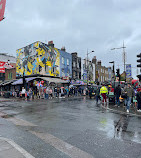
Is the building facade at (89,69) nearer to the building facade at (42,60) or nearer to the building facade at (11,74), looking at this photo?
the building facade at (42,60)

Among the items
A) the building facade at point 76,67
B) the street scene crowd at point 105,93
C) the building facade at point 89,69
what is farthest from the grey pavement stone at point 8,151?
the building facade at point 89,69

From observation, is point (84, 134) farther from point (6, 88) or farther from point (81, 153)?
point (6, 88)

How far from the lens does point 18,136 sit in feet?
15.2

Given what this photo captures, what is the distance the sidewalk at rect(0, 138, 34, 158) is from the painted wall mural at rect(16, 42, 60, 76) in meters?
25.8

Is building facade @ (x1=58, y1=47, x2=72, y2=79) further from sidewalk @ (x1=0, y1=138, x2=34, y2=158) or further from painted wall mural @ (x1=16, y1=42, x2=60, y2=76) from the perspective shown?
sidewalk @ (x1=0, y1=138, x2=34, y2=158)

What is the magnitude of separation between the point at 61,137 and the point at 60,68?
29486 millimetres

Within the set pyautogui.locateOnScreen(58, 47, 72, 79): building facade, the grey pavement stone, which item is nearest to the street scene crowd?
pyautogui.locateOnScreen(58, 47, 72, 79): building facade

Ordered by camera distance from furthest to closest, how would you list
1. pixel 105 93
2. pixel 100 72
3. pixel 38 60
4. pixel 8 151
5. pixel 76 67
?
Answer: pixel 100 72
pixel 76 67
pixel 38 60
pixel 105 93
pixel 8 151

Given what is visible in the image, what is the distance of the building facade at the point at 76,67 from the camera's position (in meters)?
38.9

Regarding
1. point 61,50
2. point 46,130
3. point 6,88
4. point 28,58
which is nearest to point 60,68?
point 61,50

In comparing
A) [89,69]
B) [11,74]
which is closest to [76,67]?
[89,69]

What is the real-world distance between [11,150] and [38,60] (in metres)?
26.8

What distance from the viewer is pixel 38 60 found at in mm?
29406

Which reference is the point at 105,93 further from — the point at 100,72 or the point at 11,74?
the point at 100,72
